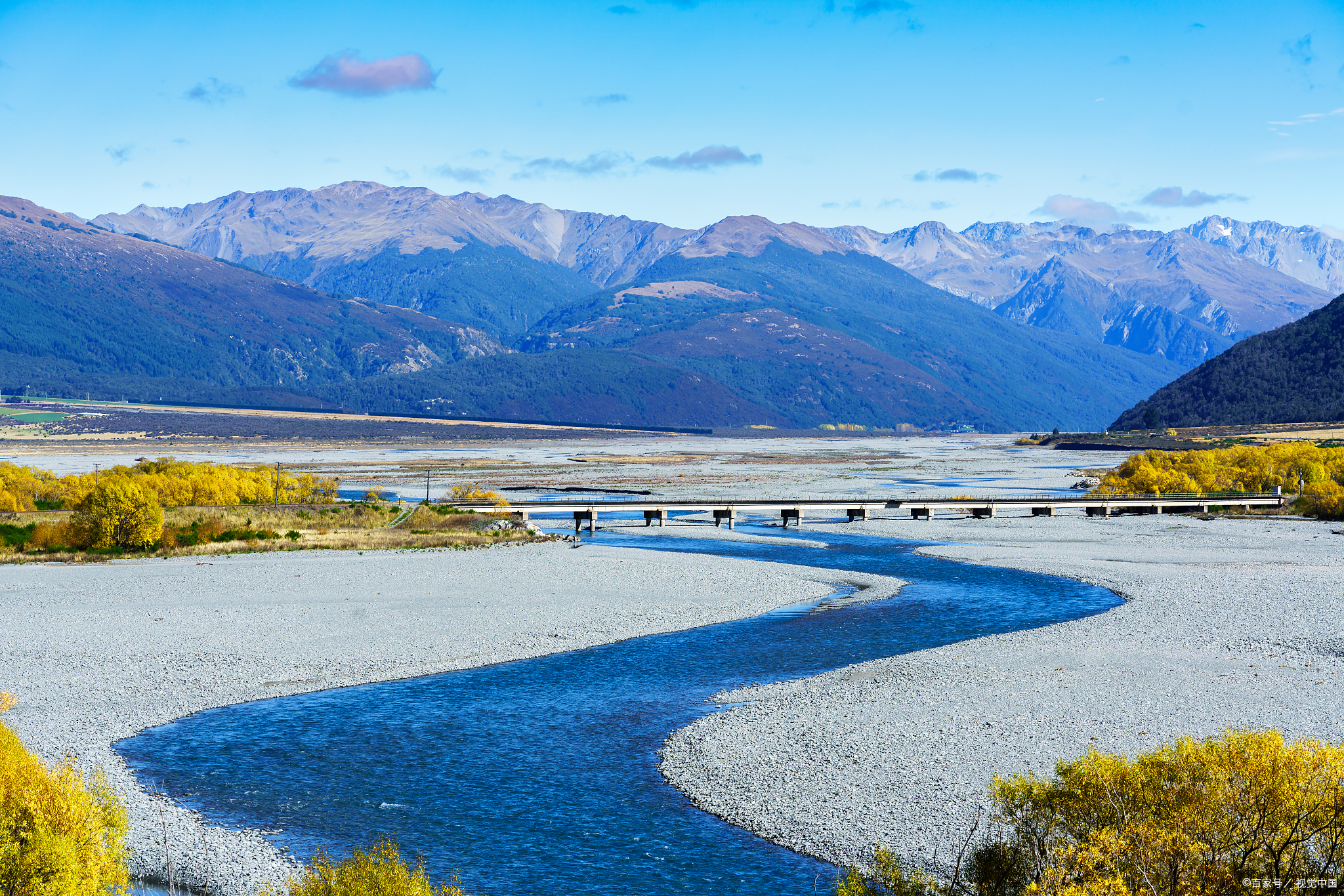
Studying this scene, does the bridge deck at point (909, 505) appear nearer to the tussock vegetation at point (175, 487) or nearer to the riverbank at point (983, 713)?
the tussock vegetation at point (175, 487)

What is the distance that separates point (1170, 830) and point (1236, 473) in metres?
88.3

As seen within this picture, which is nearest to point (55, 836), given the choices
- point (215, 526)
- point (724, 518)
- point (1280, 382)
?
point (215, 526)

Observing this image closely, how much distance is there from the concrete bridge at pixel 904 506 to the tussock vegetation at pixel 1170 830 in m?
55.3

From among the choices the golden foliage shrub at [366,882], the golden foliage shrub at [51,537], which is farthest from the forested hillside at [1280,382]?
the golden foliage shrub at [366,882]

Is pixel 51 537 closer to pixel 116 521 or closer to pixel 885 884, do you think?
pixel 116 521

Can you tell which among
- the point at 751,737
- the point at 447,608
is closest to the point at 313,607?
the point at 447,608

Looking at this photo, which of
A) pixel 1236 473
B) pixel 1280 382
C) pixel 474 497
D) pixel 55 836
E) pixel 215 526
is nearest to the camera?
pixel 55 836

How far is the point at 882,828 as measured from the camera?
17.1m

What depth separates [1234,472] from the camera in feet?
294

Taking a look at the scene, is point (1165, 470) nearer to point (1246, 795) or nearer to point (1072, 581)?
point (1072, 581)

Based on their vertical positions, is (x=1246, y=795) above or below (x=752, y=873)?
above

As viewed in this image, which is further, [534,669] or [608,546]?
[608,546]

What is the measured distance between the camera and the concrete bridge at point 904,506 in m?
70.4

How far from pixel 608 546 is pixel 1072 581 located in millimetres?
23777
